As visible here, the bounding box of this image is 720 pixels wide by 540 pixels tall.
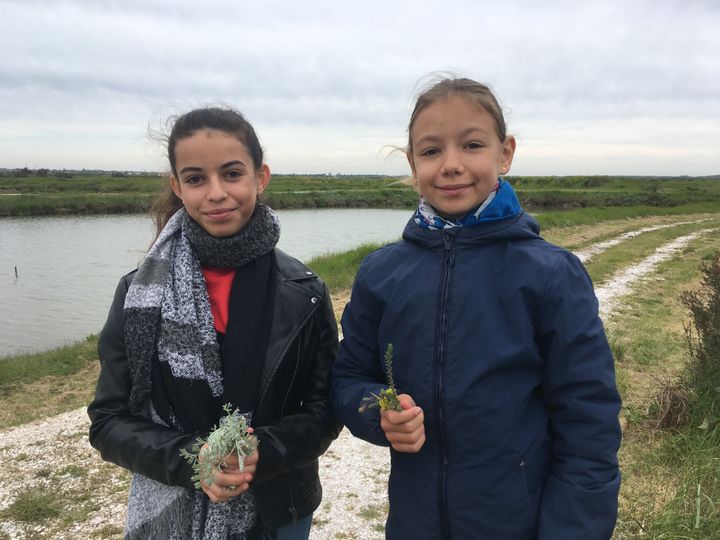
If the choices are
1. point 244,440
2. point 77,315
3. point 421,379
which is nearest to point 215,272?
point 244,440

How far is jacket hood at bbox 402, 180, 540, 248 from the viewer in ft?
5.17

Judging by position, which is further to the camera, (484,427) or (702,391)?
(702,391)

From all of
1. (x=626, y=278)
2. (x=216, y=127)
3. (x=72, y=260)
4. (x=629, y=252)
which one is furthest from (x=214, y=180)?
(x=72, y=260)

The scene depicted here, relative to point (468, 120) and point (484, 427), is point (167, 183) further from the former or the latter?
point (484, 427)

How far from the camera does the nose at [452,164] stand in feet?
5.24

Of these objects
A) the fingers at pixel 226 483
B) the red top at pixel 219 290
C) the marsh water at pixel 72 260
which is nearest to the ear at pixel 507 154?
the red top at pixel 219 290

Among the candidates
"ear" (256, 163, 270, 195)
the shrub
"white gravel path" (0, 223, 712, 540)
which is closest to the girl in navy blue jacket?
"ear" (256, 163, 270, 195)

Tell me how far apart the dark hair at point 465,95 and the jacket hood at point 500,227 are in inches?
9.0

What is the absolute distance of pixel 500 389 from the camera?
1.50 m

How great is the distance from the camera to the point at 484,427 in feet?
4.97

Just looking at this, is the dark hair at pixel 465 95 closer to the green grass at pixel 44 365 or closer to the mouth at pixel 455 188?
the mouth at pixel 455 188

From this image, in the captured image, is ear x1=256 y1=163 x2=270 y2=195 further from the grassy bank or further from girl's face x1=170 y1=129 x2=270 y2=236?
the grassy bank

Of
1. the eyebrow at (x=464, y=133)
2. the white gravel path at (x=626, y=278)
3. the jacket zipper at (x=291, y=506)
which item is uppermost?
the eyebrow at (x=464, y=133)

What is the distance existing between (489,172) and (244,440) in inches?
42.9
